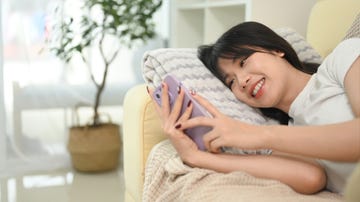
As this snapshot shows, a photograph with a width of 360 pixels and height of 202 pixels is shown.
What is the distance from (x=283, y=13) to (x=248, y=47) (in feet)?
2.47

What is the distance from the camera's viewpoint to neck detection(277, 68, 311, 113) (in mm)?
1177

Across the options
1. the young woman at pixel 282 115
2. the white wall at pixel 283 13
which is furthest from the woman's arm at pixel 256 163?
the white wall at pixel 283 13

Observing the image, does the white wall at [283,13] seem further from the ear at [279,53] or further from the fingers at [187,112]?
the fingers at [187,112]

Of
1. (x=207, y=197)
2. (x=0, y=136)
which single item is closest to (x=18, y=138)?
(x=0, y=136)

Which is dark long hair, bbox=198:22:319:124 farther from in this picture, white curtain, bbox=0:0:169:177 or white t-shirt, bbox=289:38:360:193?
white curtain, bbox=0:0:169:177

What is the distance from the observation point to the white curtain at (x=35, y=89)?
2.46 m

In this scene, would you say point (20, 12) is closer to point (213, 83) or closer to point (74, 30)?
point (74, 30)

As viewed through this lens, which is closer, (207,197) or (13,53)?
(207,197)

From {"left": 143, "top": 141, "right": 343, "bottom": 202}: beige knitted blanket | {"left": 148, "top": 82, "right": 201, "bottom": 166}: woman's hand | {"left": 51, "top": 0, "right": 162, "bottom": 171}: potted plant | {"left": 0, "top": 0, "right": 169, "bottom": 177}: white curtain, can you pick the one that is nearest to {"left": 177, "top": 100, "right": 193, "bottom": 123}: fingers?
{"left": 148, "top": 82, "right": 201, "bottom": 166}: woman's hand

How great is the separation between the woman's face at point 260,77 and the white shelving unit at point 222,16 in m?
0.66

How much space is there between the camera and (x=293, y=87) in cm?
118

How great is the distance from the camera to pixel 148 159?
1.15 metres

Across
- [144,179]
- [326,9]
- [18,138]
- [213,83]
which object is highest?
[326,9]

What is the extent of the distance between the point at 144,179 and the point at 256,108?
1.23ft
